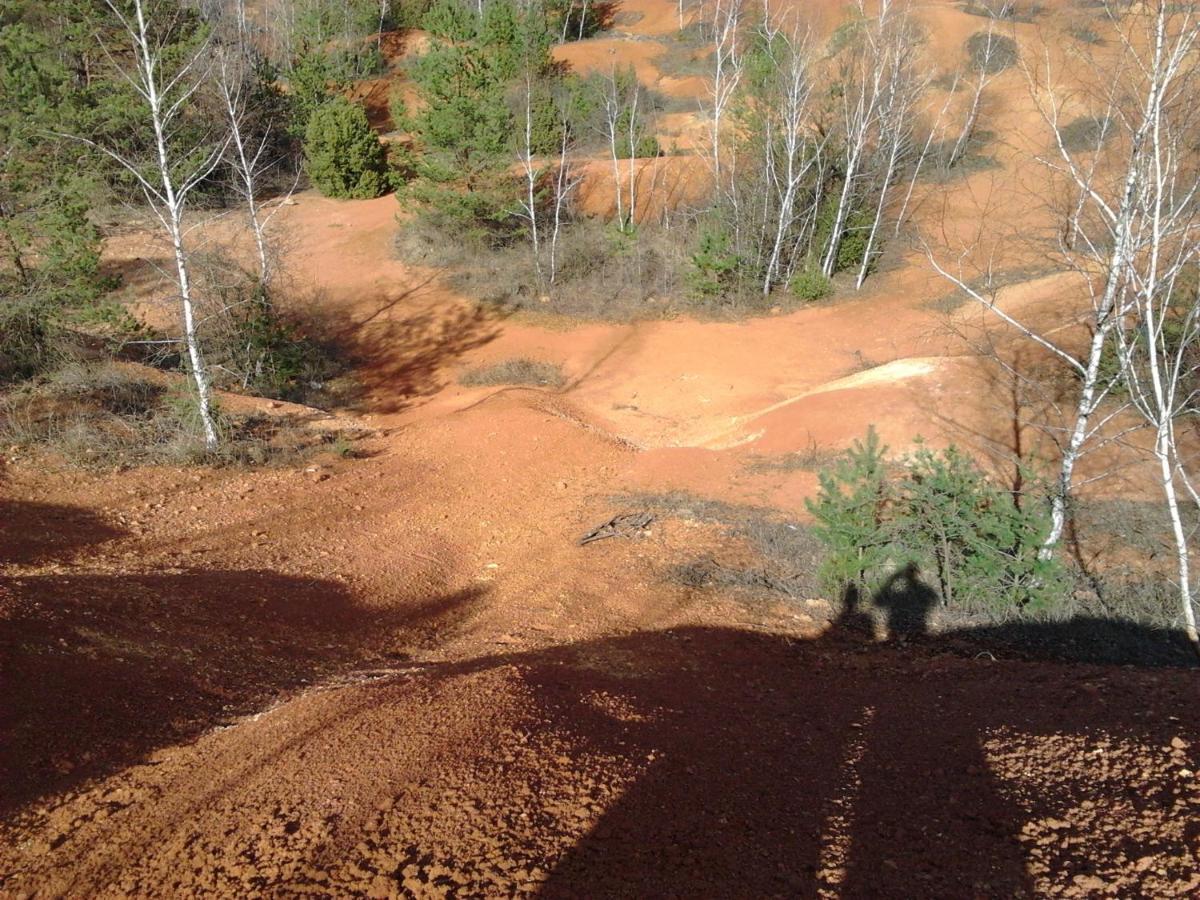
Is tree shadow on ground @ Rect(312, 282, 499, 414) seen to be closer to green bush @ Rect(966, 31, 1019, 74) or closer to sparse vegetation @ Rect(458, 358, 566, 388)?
sparse vegetation @ Rect(458, 358, 566, 388)

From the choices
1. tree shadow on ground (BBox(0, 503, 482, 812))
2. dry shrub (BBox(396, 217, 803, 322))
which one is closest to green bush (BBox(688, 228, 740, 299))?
dry shrub (BBox(396, 217, 803, 322))

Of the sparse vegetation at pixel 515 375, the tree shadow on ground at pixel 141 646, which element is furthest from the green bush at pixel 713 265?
the tree shadow on ground at pixel 141 646

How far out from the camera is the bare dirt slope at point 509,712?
3.06 meters

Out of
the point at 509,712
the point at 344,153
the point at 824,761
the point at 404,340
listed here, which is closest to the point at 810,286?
the point at 404,340

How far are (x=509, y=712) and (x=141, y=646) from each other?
2837 mm

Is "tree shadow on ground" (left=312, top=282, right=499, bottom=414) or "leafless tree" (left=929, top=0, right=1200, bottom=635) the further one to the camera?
"tree shadow on ground" (left=312, top=282, right=499, bottom=414)

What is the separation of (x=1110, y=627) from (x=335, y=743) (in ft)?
22.5

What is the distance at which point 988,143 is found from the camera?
91.5ft

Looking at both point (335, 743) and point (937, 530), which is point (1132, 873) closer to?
point (335, 743)

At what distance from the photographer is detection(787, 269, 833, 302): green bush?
70.5 feet

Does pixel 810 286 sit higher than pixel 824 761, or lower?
higher

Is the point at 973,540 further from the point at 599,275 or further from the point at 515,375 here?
the point at 599,275

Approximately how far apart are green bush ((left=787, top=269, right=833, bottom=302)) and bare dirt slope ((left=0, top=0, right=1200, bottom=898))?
10331mm

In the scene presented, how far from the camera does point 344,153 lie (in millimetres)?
29250
